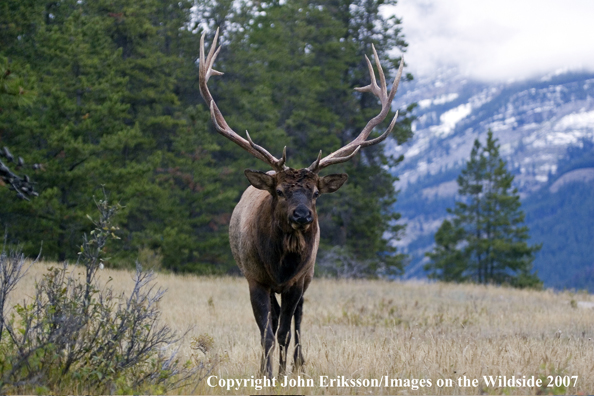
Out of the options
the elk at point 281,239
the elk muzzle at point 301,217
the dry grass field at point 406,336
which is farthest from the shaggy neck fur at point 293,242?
the dry grass field at point 406,336

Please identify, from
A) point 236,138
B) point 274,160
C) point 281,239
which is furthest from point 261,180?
point 236,138

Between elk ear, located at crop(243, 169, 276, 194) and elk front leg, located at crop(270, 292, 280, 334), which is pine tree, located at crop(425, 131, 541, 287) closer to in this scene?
elk front leg, located at crop(270, 292, 280, 334)

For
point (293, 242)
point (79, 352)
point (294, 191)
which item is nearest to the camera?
point (79, 352)

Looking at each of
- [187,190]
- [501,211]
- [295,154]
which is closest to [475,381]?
[187,190]

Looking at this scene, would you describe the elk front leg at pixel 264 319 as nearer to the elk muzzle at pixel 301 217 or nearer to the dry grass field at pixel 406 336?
the dry grass field at pixel 406 336

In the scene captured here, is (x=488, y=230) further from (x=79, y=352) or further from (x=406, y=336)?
(x=79, y=352)

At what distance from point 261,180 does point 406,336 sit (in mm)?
3548

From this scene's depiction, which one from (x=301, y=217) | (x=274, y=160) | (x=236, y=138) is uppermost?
(x=236, y=138)

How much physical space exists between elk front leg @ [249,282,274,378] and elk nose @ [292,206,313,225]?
103 cm

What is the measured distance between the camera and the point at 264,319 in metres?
5.96

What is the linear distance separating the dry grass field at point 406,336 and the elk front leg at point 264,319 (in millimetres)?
219

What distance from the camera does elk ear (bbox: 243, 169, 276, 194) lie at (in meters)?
5.94

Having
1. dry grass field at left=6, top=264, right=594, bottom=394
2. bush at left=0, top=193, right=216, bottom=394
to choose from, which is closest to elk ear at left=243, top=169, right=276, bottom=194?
bush at left=0, top=193, right=216, bottom=394

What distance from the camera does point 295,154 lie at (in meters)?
26.4
